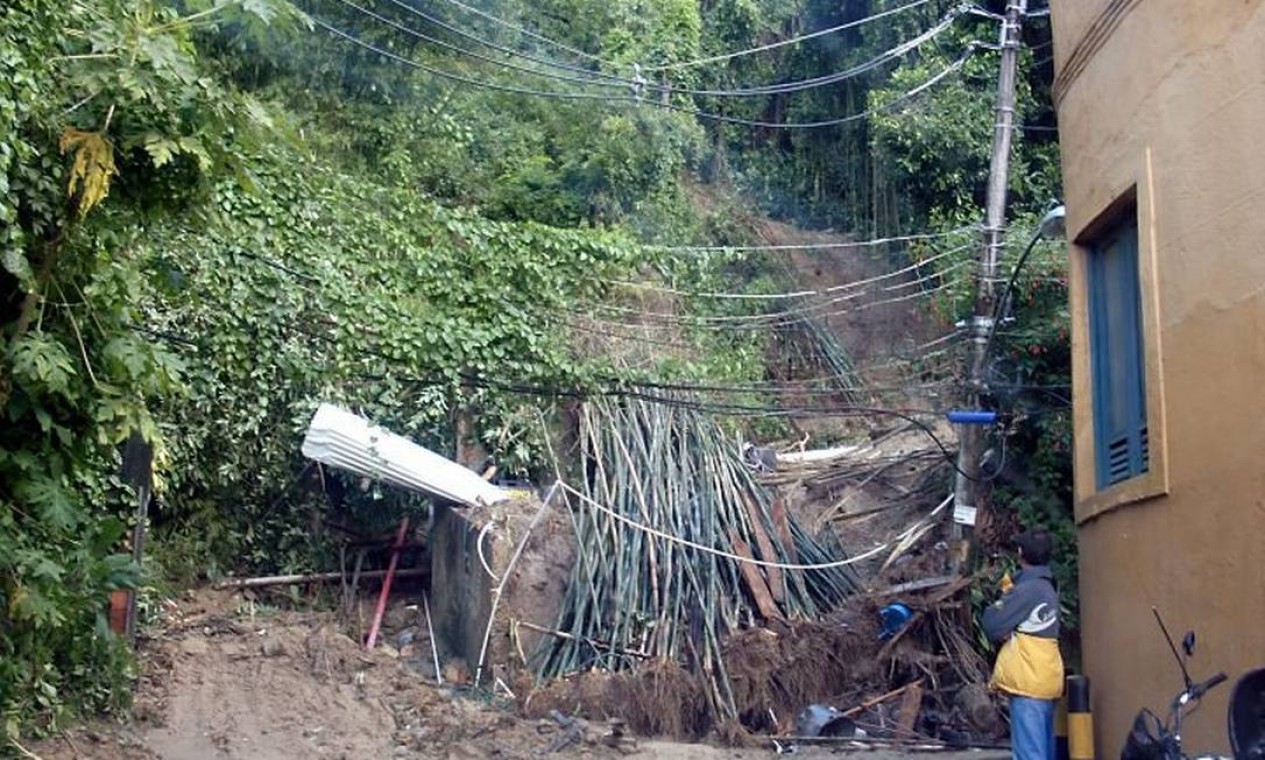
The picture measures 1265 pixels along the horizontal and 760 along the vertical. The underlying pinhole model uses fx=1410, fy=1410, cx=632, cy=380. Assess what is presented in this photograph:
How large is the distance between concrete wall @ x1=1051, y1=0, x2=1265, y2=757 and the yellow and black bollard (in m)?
0.08

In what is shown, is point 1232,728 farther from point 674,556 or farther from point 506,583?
point 506,583

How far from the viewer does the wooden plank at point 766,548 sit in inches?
559

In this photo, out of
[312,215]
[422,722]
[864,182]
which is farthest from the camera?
[864,182]

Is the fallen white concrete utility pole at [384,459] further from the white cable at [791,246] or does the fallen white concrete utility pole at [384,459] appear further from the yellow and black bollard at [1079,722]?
the yellow and black bollard at [1079,722]

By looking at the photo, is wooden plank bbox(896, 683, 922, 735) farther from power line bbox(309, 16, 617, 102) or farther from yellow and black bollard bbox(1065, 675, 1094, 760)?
power line bbox(309, 16, 617, 102)

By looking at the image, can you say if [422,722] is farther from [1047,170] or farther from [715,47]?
[715,47]

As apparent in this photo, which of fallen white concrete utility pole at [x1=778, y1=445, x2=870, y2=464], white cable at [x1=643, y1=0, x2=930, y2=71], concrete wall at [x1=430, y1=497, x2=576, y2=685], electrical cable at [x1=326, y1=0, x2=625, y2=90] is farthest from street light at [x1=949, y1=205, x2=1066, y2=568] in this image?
electrical cable at [x1=326, y1=0, x2=625, y2=90]

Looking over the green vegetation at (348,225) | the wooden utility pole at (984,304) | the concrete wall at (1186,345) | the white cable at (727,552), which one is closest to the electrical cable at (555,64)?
the green vegetation at (348,225)

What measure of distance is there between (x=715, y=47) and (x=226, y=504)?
12099mm

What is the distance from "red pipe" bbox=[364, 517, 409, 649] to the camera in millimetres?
14898

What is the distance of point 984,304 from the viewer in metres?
14.4

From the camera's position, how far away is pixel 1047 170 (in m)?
20.1

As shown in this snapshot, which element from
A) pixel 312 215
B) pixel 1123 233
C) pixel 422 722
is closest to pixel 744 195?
pixel 312 215

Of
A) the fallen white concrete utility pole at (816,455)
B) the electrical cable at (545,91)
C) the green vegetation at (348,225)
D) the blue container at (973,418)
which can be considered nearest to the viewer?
the green vegetation at (348,225)
